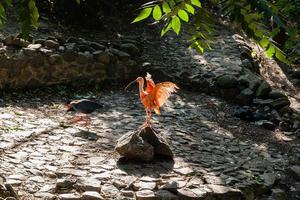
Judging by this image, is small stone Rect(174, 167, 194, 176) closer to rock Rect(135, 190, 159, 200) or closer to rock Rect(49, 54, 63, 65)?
rock Rect(135, 190, 159, 200)

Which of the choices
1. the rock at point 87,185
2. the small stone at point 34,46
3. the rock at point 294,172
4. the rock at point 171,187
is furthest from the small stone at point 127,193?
the small stone at point 34,46

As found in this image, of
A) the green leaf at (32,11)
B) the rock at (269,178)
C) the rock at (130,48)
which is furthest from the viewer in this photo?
the rock at (130,48)

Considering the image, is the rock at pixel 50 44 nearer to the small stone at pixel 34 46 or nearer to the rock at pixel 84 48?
the small stone at pixel 34 46

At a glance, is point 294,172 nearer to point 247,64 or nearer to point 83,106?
point 83,106

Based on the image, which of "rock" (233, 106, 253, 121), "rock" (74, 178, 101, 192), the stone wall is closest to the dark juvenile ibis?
the stone wall

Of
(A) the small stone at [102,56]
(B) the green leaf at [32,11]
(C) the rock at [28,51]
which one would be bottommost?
(A) the small stone at [102,56]

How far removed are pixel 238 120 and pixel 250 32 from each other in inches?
236

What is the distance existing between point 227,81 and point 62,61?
10.5 ft

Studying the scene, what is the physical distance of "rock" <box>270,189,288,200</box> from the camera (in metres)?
5.83

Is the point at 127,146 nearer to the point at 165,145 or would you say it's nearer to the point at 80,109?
the point at 165,145

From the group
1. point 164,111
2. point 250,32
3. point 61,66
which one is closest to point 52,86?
point 61,66

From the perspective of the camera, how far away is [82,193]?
193 inches

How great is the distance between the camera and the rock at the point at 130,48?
966 cm

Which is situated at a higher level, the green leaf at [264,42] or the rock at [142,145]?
the green leaf at [264,42]
